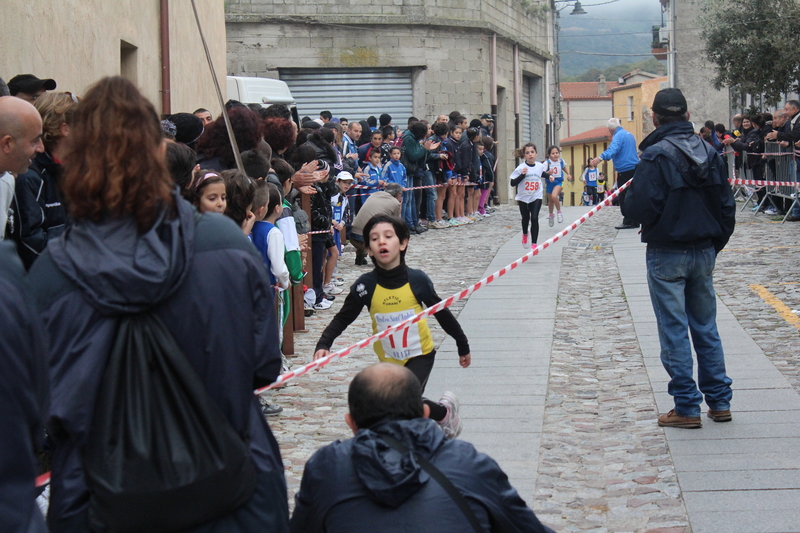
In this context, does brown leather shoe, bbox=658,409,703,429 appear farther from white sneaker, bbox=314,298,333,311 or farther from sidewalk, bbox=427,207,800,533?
white sneaker, bbox=314,298,333,311

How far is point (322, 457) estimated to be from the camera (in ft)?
9.31

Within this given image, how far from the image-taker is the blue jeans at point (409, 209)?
57.3 feet

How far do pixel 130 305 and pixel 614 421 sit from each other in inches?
180

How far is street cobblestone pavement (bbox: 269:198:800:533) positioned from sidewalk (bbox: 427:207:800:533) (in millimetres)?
15

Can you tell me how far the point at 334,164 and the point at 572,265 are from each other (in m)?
3.80

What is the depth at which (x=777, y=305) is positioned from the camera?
985cm

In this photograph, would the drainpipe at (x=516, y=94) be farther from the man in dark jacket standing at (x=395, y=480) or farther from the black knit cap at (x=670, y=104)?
the man in dark jacket standing at (x=395, y=480)

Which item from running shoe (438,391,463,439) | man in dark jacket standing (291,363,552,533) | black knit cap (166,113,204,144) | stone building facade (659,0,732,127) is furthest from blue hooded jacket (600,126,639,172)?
stone building facade (659,0,732,127)

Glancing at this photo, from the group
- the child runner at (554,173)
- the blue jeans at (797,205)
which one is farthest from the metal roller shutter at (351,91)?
the blue jeans at (797,205)

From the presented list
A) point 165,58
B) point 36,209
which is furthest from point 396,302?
point 165,58

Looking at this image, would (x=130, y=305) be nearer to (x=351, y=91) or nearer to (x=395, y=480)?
(x=395, y=480)

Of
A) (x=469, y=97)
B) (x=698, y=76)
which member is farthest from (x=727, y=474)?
(x=698, y=76)

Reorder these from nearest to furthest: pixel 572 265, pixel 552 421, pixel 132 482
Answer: pixel 132 482 < pixel 552 421 < pixel 572 265

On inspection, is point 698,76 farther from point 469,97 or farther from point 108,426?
point 108,426
